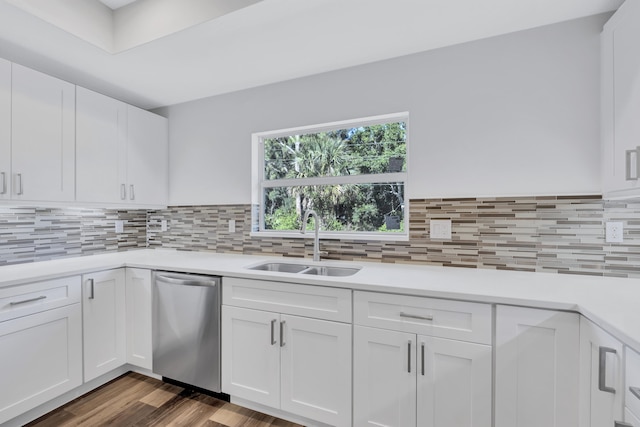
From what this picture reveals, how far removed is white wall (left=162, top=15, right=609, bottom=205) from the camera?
170 centimetres

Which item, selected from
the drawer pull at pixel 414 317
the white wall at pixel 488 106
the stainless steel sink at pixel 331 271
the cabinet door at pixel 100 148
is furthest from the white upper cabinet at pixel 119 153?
the drawer pull at pixel 414 317

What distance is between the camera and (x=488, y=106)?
6.16 ft

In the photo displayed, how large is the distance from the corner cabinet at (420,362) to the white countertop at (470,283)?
0.21 feet

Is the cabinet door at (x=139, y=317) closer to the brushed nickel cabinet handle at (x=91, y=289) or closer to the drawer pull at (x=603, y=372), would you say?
the brushed nickel cabinet handle at (x=91, y=289)

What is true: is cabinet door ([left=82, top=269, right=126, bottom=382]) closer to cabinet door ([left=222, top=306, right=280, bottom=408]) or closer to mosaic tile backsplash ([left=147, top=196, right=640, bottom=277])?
cabinet door ([left=222, top=306, right=280, bottom=408])

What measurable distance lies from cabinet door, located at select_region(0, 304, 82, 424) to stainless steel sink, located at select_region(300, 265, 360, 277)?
4.96 feet

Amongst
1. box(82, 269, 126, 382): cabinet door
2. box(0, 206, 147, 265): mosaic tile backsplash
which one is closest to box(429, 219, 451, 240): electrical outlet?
box(82, 269, 126, 382): cabinet door

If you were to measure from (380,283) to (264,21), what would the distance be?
1.53m

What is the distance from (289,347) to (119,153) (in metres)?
2.12

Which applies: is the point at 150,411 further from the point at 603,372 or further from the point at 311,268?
the point at 603,372

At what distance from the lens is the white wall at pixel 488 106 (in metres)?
1.70

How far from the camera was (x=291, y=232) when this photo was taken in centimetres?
255

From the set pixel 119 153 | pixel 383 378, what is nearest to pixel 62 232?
pixel 119 153

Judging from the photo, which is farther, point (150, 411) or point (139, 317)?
point (139, 317)
